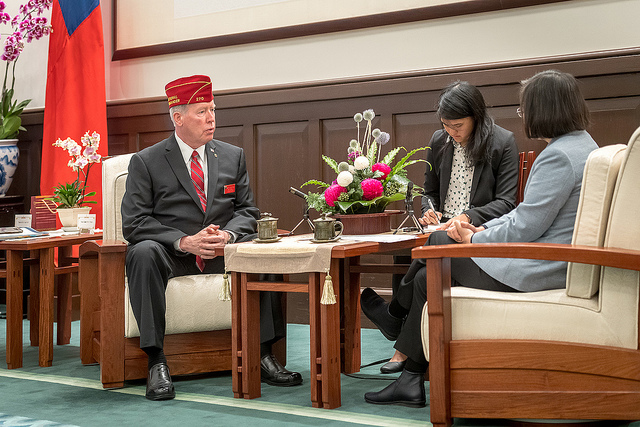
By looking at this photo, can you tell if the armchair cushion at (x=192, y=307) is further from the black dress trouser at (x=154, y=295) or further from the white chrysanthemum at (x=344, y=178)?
the white chrysanthemum at (x=344, y=178)

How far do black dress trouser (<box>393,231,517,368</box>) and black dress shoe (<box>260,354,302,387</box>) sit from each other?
0.62 m

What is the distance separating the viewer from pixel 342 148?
14.5 feet

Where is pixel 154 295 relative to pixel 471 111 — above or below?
below

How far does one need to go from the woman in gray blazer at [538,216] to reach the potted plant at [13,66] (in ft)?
11.9

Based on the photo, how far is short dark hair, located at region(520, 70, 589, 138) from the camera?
2.40 metres

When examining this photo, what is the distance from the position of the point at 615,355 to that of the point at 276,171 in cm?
287

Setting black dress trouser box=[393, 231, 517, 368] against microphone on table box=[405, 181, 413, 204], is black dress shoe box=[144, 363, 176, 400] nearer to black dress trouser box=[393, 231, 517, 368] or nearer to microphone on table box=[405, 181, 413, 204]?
black dress trouser box=[393, 231, 517, 368]

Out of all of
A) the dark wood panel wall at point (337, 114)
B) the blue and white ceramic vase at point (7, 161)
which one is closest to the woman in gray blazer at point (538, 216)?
the dark wood panel wall at point (337, 114)

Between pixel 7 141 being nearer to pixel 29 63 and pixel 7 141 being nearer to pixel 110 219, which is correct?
pixel 29 63

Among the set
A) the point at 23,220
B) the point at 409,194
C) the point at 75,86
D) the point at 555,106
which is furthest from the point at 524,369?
the point at 75,86

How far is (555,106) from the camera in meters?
2.41

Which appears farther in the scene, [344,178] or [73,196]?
[73,196]

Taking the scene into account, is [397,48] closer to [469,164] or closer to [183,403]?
[469,164]

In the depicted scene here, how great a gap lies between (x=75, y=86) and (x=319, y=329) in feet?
10.2
